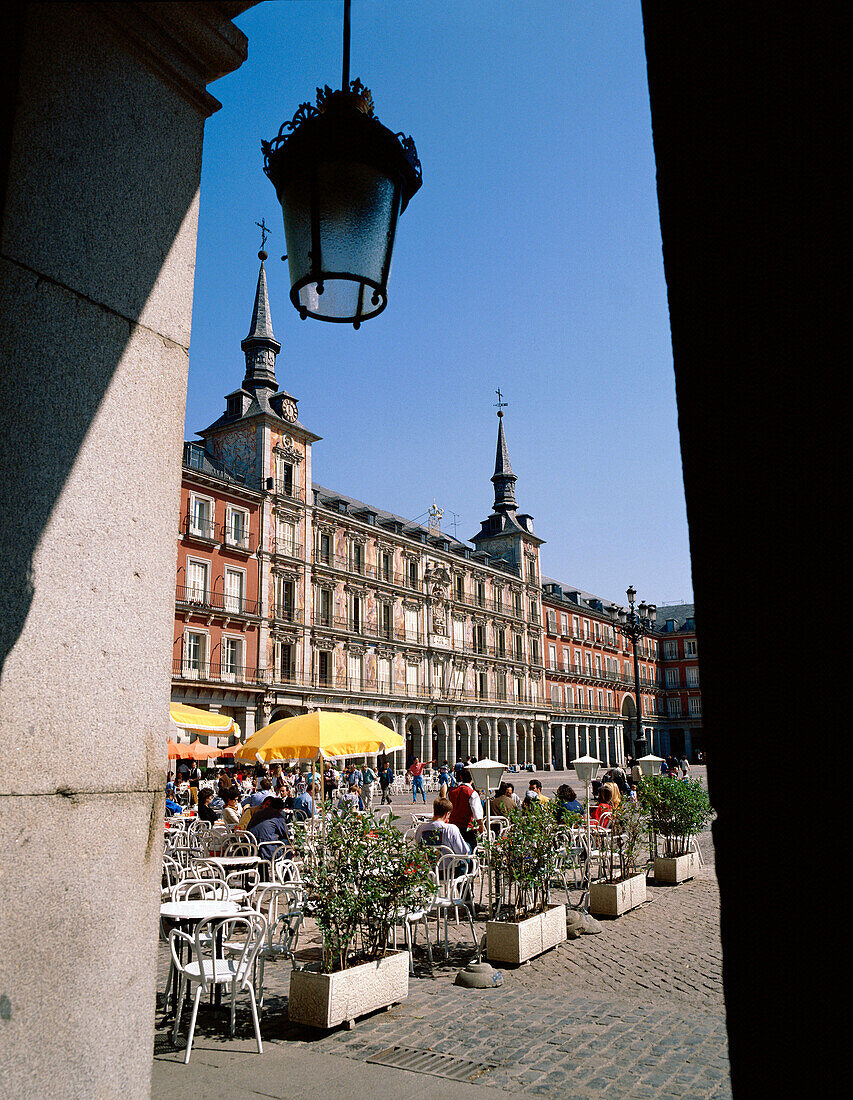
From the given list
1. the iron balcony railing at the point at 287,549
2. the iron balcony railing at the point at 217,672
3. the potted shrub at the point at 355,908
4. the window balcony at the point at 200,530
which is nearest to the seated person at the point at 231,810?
the potted shrub at the point at 355,908

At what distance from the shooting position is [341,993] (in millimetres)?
4938

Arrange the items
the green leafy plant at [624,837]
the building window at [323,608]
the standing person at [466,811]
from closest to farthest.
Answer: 1. the green leafy plant at [624,837]
2. the standing person at [466,811]
3. the building window at [323,608]

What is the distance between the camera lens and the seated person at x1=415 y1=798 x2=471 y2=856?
25.4 feet

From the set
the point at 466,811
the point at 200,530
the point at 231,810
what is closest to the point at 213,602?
the point at 200,530

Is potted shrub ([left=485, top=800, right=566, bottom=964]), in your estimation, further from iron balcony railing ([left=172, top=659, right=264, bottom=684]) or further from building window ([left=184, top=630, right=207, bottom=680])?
building window ([left=184, top=630, right=207, bottom=680])

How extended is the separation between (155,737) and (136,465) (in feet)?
2.50

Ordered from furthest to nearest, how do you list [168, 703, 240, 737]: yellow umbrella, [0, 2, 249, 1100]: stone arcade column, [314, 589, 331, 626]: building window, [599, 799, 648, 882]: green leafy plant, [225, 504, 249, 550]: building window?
[314, 589, 331, 626]: building window
[225, 504, 249, 550]: building window
[168, 703, 240, 737]: yellow umbrella
[599, 799, 648, 882]: green leafy plant
[0, 2, 249, 1100]: stone arcade column

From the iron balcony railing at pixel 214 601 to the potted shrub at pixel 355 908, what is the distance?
23173 mm

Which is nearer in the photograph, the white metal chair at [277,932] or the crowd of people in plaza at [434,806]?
the white metal chair at [277,932]

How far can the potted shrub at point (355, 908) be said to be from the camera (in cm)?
495

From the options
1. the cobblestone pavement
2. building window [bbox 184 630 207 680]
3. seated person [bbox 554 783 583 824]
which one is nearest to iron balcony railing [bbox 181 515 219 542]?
building window [bbox 184 630 207 680]

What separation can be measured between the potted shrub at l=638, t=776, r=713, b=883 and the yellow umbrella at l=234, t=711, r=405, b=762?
343 cm

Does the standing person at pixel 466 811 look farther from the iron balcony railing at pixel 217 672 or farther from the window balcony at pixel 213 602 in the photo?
the window balcony at pixel 213 602

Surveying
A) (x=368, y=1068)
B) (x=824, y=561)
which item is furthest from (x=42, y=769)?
(x=368, y=1068)
